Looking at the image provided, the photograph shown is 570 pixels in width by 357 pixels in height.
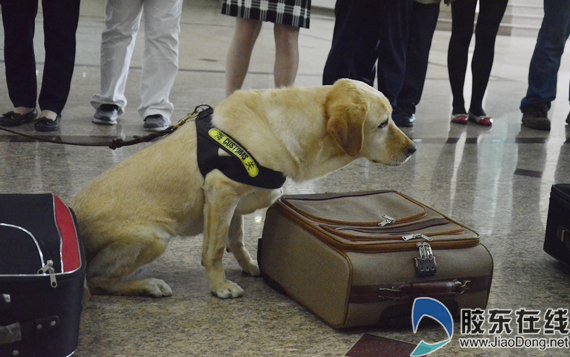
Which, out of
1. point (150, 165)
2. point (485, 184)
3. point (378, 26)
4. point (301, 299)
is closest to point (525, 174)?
point (485, 184)

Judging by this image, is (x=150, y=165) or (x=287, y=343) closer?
(x=287, y=343)

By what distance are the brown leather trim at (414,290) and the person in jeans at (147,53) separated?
2.70 m

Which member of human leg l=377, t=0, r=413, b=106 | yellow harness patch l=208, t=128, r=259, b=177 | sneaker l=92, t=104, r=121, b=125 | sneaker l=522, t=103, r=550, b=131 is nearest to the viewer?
yellow harness patch l=208, t=128, r=259, b=177

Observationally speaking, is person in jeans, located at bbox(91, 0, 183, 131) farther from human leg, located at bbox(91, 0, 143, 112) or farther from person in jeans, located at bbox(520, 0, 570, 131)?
person in jeans, located at bbox(520, 0, 570, 131)

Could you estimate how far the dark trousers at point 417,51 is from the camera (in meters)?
4.97

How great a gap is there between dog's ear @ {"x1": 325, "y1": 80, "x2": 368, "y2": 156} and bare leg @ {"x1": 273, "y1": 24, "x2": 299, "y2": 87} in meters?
2.25

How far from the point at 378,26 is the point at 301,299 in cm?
333

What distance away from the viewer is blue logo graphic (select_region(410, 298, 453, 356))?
196 cm

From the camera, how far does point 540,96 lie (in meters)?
5.49

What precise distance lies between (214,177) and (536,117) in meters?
4.18

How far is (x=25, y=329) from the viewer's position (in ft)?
5.10

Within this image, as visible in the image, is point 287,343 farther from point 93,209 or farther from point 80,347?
point 93,209

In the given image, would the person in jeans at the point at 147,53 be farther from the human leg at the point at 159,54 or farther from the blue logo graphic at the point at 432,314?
the blue logo graphic at the point at 432,314

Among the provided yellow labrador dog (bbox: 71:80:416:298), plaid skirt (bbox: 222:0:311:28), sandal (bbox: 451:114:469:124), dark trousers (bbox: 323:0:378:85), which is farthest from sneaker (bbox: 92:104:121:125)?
sandal (bbox: 451:114:469:124)
